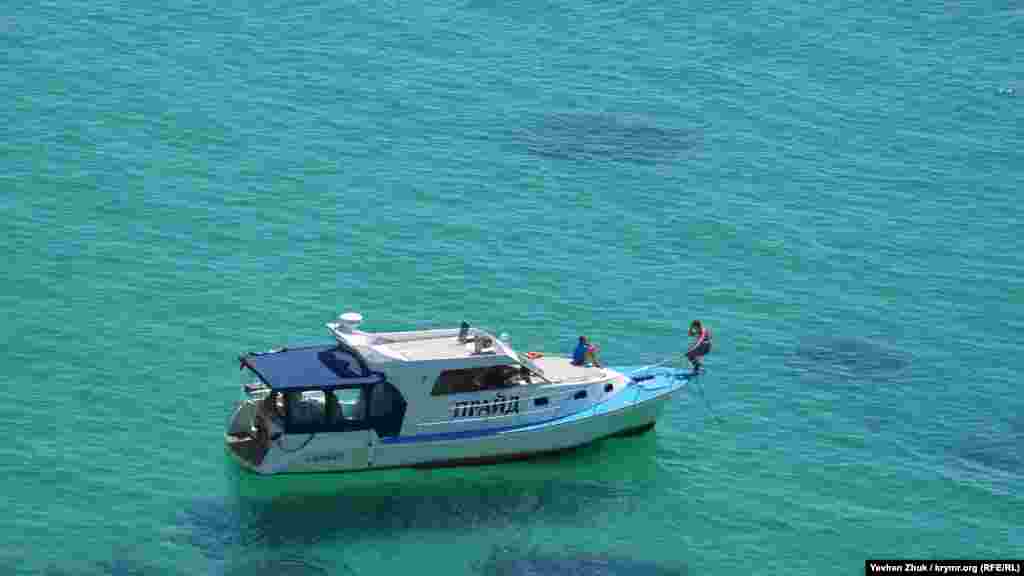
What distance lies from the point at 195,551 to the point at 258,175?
2800cm

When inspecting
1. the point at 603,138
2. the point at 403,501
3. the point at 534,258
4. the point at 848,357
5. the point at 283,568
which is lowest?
the point at 283,568

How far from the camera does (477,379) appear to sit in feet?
177

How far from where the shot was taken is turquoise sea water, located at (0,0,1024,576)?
169ft

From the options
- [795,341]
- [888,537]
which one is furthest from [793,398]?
[888,537]

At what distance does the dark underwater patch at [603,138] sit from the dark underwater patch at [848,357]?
56.6ft

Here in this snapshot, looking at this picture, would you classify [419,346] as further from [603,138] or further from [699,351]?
Answer: [603,138]

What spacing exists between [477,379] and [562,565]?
23.7ft

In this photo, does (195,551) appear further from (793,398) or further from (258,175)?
(258,175)

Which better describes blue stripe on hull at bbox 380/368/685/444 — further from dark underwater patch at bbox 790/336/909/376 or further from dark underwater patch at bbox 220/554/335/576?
dark underwater patch at bbox 790/336/909/376

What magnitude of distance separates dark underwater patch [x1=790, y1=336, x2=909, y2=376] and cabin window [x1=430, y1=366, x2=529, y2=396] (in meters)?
12.7

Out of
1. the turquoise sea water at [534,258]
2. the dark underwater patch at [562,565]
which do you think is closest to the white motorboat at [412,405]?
the turquoise sea water at [534,258]

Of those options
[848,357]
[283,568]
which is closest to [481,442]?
[283,568]

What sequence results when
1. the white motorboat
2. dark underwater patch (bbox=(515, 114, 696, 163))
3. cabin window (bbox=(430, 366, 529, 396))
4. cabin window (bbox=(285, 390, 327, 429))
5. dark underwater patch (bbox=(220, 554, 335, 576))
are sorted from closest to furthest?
1. dark underwater patch (bbox=(220, 554, 335, 576))
2. cabin window (bbox=(285, 390, 327, 429))
3. the white motorboat
4. cabin window (bbox=(430, 366, 529, 396))
5. dark underwater patch (bbox=(515, 114, 696, 163))

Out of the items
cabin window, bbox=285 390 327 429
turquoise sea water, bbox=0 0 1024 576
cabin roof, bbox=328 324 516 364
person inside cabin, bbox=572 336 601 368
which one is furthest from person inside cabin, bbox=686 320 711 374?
cabin window, bbox=285 390 327 429
